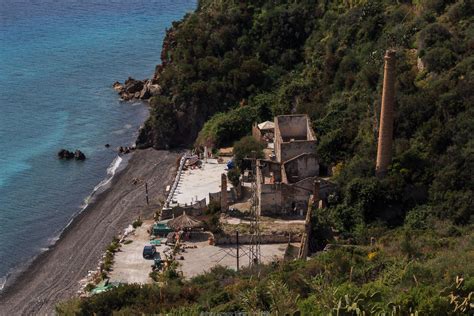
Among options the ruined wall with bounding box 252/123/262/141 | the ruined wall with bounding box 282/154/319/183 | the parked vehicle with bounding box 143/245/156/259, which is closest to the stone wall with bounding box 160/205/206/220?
the parked vehicle with bounding box 143/245/156/259

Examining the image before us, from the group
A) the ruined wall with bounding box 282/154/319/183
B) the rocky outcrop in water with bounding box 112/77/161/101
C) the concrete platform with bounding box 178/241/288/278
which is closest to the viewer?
the concrete platform with bounding box 178/241/288/278

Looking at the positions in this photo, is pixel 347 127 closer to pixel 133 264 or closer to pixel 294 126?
pixel 294 126

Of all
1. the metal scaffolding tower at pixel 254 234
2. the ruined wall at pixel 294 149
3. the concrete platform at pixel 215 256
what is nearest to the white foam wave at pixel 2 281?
the concrete platform at pixel 215 256

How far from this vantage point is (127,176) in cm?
6028

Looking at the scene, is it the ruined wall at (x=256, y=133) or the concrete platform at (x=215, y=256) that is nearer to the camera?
the concrete platform at (x=215, y=256)

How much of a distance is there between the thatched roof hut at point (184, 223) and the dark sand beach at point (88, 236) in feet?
17.6

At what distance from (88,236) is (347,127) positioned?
1832cm

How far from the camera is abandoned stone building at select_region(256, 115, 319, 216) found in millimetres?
45312

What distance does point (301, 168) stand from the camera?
46.8 meters

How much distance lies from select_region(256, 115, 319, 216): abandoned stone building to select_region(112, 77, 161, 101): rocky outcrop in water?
2986 cm

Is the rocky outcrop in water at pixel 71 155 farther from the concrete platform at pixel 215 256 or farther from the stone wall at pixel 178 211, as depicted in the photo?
the concrete platform at pixel 215 256

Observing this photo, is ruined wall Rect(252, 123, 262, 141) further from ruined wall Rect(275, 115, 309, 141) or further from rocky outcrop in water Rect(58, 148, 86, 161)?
rocky outcrop in water Rect(58, 148, 86, 161)

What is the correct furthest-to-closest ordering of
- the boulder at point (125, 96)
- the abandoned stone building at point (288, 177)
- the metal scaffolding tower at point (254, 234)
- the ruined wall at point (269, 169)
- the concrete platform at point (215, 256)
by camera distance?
1. the boulder at point (125, 96)
2. the ruined wall at point (269, 169)
3. the abandoned stone building at point (288, 177)
4. the metal scaffolding tower at point (254, 234)
5. the concrete platform at point (215, 256)

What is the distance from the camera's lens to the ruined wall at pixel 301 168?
46.4 metres
